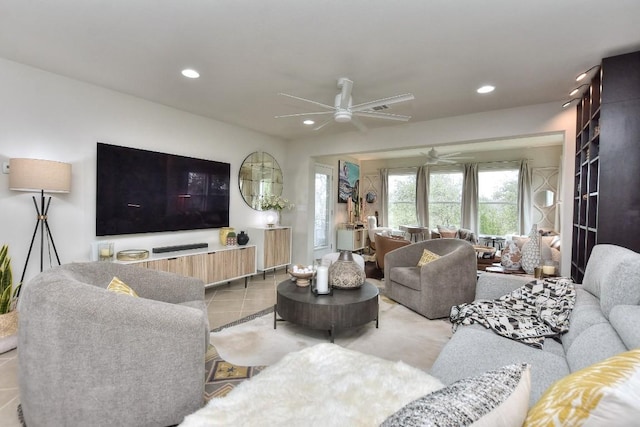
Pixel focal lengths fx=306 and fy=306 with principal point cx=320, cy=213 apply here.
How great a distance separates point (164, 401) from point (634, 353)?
189 cm

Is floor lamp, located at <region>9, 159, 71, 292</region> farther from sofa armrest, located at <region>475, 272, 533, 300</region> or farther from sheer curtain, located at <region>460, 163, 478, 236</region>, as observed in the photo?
sheer curtain, located at <region>460, 163, 478, 236</region>

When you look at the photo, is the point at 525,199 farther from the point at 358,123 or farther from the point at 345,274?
the point at 345,274

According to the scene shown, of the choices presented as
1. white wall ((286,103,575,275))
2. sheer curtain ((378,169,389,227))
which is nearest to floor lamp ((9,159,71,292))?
white wall ((286,103,575,275))

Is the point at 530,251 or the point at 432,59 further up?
the point at 432,59

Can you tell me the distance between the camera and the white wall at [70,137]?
2941 mm

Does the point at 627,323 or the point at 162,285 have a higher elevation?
the point at 627,323

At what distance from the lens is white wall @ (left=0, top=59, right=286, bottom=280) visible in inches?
116

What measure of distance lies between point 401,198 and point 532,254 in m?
4.68

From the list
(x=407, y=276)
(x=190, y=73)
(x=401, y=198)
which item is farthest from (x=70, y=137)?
(x=401, y=198)

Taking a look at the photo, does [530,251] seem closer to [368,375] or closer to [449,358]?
[449,358]

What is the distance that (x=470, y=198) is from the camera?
736 cm

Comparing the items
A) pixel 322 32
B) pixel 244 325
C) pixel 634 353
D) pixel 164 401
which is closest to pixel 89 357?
pixel 164 401

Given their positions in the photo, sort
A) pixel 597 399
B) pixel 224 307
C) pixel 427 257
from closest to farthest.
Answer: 1. pixel 597 399
2. pixel 224 307
3. pixel 427 257

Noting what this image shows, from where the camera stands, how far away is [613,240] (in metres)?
2.67
